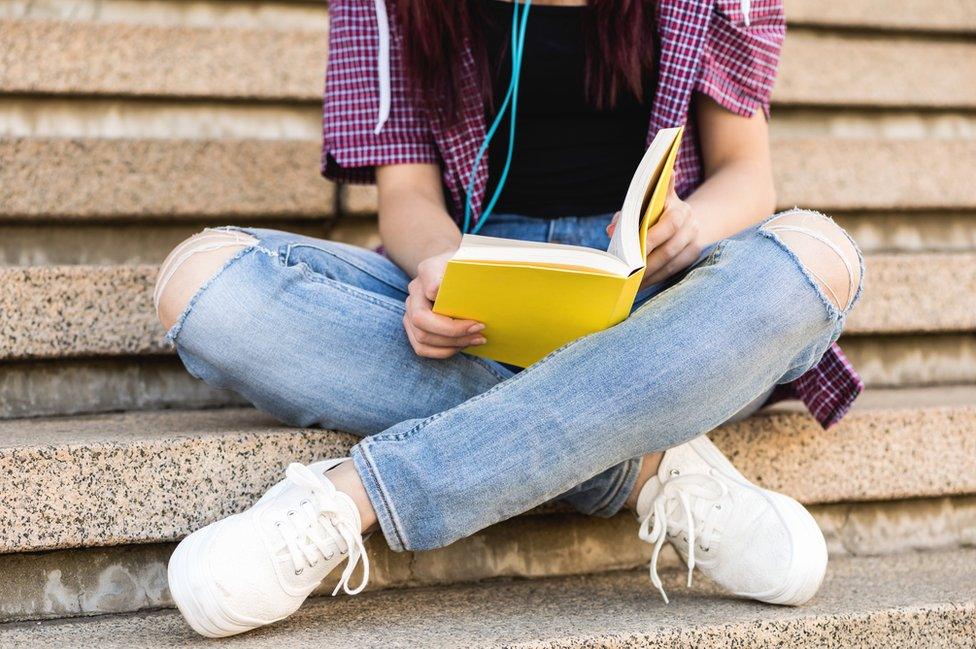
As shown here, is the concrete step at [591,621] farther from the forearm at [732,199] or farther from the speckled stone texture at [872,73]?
the speckled stone texture at [872,73]

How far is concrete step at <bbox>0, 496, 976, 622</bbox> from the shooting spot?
4.20 ft

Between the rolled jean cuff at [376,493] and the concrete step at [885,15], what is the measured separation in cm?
158

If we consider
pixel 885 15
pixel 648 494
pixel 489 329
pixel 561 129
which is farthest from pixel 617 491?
pixel 885 15

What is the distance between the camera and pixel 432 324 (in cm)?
115

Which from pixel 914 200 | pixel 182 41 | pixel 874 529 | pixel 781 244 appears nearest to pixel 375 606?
pixel 781 244

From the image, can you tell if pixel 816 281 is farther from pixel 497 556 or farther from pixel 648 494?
pixel 497 556

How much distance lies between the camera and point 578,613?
48.6 inches

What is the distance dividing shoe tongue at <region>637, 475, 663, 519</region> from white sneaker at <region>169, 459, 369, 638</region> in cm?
38

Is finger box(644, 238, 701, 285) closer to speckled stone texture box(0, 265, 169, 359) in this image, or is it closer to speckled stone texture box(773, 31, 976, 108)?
speckled stone texture box(0, 265, 169, 359)

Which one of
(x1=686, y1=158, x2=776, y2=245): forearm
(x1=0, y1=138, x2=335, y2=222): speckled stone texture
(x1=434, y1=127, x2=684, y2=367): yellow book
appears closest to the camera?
(x1=434, y1=127, x2=684, y2=367): yellow book

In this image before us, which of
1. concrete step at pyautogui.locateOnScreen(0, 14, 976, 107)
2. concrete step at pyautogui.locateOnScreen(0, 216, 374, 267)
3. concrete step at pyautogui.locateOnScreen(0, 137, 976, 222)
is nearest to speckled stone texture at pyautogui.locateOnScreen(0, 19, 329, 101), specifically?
concrete step at pyautogui.locateOnScreen(0, 14, 976, 107)

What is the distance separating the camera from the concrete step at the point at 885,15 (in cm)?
225

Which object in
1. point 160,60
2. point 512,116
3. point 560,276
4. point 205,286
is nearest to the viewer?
point 560,276

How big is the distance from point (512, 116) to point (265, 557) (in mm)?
755
